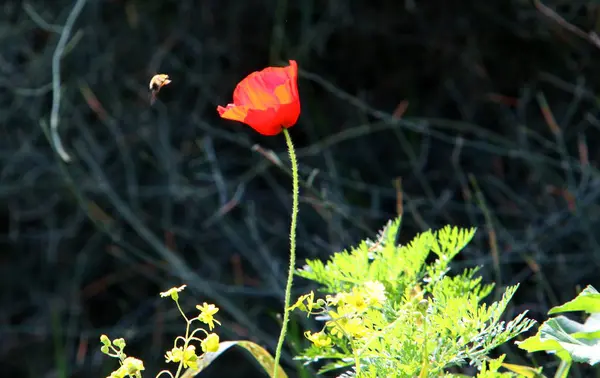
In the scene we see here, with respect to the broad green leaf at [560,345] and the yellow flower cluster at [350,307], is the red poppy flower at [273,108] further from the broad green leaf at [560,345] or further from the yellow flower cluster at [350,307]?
the broad green leaf at [560,345]

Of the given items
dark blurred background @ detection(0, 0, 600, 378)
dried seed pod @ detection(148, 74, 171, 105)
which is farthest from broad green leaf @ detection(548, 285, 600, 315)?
dark blurred background @ detection(0, 0, 600, 378)

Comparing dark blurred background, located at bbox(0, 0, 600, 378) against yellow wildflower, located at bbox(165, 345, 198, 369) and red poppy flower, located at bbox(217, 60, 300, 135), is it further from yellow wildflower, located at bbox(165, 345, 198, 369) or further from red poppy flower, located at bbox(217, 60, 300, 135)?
yellow wildflower, located at bbox(165, 345, 198, 369)

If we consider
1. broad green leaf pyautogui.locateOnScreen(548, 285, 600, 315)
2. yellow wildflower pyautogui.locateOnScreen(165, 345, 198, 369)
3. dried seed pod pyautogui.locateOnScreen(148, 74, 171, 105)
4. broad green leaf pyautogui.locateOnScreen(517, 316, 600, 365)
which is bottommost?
broad green leaf pyautogui.locateOnScreen(517, 316, 600, 365)

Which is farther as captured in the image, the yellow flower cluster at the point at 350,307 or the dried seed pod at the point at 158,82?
the dried seed pod at the point at 158,82

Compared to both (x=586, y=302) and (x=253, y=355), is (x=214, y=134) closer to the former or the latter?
(x=253, y=355)

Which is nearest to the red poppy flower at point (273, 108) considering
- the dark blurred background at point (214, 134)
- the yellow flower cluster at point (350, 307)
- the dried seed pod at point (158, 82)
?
the yellow flower cluster at point (350, 307)

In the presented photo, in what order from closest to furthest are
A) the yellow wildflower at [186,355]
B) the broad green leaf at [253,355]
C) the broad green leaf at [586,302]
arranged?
the yellow wildflower at [186,355], the broad green leaf at [586,302], the broad green leaf at [253,355]
